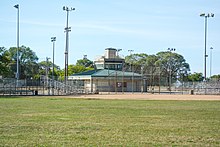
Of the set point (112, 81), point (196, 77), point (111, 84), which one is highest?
point (196, 77)

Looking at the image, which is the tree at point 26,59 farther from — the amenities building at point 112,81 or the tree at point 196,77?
the tree at point 196,77

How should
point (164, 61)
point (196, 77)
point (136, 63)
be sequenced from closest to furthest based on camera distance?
point (164, 61), point (136, 63), point (196, 77)

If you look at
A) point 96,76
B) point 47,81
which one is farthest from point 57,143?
point 96,76

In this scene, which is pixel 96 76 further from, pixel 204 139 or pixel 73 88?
pixel 204 139

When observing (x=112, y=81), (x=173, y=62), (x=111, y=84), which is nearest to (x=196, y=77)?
(x=173, y=62)

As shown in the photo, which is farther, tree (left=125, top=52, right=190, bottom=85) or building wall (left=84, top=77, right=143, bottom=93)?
tree (left=125, top=52, right=190, bottom=85)

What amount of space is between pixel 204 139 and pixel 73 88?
52.2 meters

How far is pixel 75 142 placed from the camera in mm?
11625

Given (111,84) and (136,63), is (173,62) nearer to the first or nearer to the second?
(136,63)

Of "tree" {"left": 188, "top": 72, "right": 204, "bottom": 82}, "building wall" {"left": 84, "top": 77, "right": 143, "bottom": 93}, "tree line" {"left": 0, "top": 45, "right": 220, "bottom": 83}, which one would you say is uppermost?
"tree line" {"left": 0, "top": 45, "right": 220, "bottom": 83}

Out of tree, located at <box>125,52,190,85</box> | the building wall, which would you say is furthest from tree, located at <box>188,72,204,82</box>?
the building wall

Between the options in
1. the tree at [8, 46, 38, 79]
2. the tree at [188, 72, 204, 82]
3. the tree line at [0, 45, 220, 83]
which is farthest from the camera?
the tree at [188, 72, 204, 82]

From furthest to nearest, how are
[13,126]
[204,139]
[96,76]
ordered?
[96,76] < [13,126] < [204,139]

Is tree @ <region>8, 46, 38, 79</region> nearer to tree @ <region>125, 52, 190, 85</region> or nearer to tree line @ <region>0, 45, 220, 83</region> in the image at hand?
tree line @ <region>0, 45, 220, 83</region>
